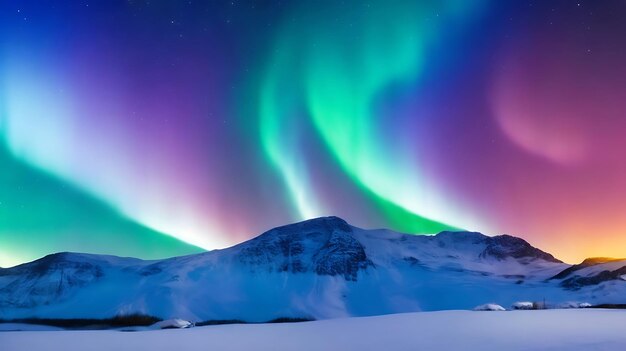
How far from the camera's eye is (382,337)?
18.2 meters

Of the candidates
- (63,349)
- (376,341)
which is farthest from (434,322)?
(63,349)

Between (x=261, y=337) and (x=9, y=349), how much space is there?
26.5 feet

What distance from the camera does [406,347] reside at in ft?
51.6

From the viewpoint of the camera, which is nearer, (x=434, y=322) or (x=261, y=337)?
(x=261, y=337)

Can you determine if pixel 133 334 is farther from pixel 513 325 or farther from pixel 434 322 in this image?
pixel 513 325

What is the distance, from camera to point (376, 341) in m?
17.3

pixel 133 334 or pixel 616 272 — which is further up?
pixel 616 272

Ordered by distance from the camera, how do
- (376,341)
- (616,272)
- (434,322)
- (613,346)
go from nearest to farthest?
1. (613,346)
2. (376,341)
3. (434,322)
4. (616,272)

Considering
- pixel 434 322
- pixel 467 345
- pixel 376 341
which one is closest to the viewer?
pixel 467 345

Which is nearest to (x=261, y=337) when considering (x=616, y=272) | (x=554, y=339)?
(x=554, y=339)

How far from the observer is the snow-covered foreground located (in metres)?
16.1

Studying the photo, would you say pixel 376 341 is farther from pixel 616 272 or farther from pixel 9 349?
pixel 616 272

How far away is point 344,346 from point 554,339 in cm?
660

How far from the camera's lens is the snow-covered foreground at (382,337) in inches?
632
